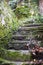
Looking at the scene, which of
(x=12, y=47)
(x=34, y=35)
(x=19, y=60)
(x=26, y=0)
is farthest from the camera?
(x=26, y=0)

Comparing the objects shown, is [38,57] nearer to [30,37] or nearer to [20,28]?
[30,37]

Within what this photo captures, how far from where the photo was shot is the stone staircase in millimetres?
5641

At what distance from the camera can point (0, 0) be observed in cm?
617

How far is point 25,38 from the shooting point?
6086 mm

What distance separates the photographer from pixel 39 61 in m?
4.86

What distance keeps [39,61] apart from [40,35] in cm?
133

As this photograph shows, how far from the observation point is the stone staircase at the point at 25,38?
18.5 ft

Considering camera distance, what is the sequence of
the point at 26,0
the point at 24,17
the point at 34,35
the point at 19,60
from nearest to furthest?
the point at 19,60
the point at 34,35
the point at 24,17
the point at 26,0

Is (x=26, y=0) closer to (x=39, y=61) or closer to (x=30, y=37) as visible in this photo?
(x=30, y=37)

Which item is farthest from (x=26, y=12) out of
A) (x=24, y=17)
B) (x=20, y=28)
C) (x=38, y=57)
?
(x=38, y=57)

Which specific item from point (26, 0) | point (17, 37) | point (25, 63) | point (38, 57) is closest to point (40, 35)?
point (17, 37)

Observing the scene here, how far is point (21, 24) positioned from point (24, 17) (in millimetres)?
1595

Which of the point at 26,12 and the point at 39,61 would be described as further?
the point at 26,12

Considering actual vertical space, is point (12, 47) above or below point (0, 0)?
below
